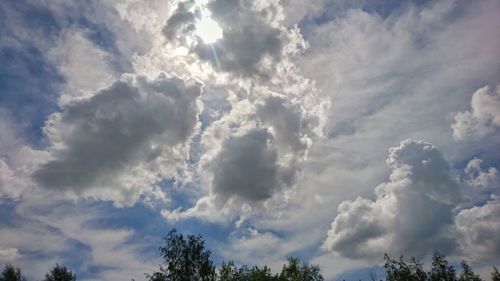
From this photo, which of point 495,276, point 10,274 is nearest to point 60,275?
point 10,274

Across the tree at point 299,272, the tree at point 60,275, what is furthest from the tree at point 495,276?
the tree at point 60,275

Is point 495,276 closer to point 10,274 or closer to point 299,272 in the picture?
point 299,272

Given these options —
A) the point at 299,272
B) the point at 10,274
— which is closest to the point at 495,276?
the point at 299,272

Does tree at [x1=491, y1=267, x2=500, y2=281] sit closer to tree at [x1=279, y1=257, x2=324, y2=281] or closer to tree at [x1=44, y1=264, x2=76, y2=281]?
tree at [x1=279, y1=257, x2=324, y2=281]

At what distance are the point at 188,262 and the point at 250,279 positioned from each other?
1352 centimetres

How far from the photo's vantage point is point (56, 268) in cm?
7419

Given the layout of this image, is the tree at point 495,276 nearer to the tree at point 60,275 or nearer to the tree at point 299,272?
the tree at point 299,272

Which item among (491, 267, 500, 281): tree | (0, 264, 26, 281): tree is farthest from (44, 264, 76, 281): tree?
(491, 267, 500, 281): tree

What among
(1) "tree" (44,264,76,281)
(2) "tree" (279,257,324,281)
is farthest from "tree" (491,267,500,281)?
(1) "tree" (44,264,76,281)

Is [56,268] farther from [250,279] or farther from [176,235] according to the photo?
[250,279]

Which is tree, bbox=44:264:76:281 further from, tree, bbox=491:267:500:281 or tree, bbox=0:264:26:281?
tree, bbox=491:267:500:281

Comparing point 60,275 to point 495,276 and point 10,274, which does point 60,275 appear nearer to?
point 10,274

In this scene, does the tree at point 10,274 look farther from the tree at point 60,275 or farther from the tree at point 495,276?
the tree at point 495,276

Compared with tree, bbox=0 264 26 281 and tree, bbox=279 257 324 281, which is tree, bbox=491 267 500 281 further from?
tree, bbox=0 264 26 281
